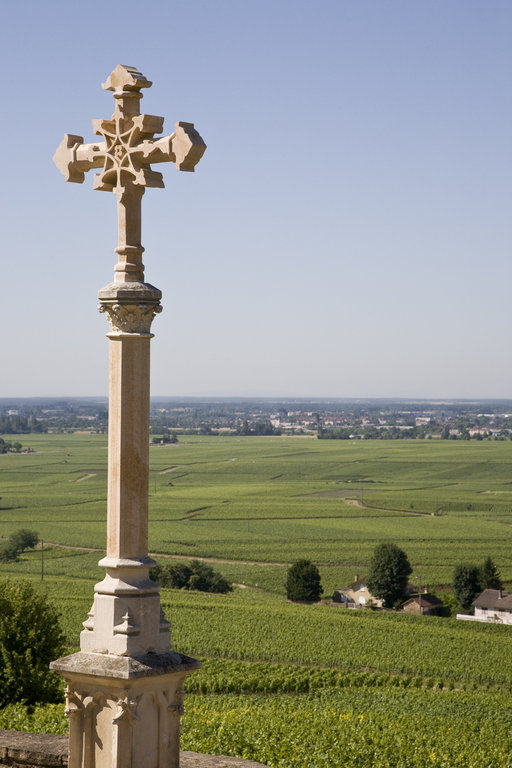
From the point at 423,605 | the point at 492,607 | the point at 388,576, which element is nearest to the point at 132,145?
the point at 423,605

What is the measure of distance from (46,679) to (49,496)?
11603cm

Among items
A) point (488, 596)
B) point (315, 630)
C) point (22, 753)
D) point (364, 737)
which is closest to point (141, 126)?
point (22, 753)

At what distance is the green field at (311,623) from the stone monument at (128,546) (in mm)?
7488

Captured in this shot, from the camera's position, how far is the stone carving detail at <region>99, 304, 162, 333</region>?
24.8 ft

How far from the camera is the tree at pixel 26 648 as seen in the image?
68.3 ft

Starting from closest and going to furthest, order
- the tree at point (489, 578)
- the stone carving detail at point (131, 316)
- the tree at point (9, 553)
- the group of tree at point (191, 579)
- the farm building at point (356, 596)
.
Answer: the stone carving detail at point (131, 316) → the group of tree at point (191, 579) → the farm building at point (356, 596) → the tree at point (489, 578) → the tree at point (9, 553)

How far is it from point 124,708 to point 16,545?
8245 cm

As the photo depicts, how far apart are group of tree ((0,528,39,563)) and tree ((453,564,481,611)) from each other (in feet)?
124

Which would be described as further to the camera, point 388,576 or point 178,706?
point 388,576

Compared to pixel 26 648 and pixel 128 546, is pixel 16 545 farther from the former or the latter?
pixel 128 546

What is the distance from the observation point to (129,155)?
25.3 feet

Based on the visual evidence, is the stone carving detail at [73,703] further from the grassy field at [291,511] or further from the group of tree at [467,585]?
the grassy field at [291,511]

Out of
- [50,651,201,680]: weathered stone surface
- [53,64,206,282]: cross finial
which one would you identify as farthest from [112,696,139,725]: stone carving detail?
[53,64,206,282]: cross finial

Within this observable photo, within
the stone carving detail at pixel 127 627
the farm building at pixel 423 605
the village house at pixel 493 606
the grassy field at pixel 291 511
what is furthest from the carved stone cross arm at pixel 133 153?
the grassy field at pixel 291 511
